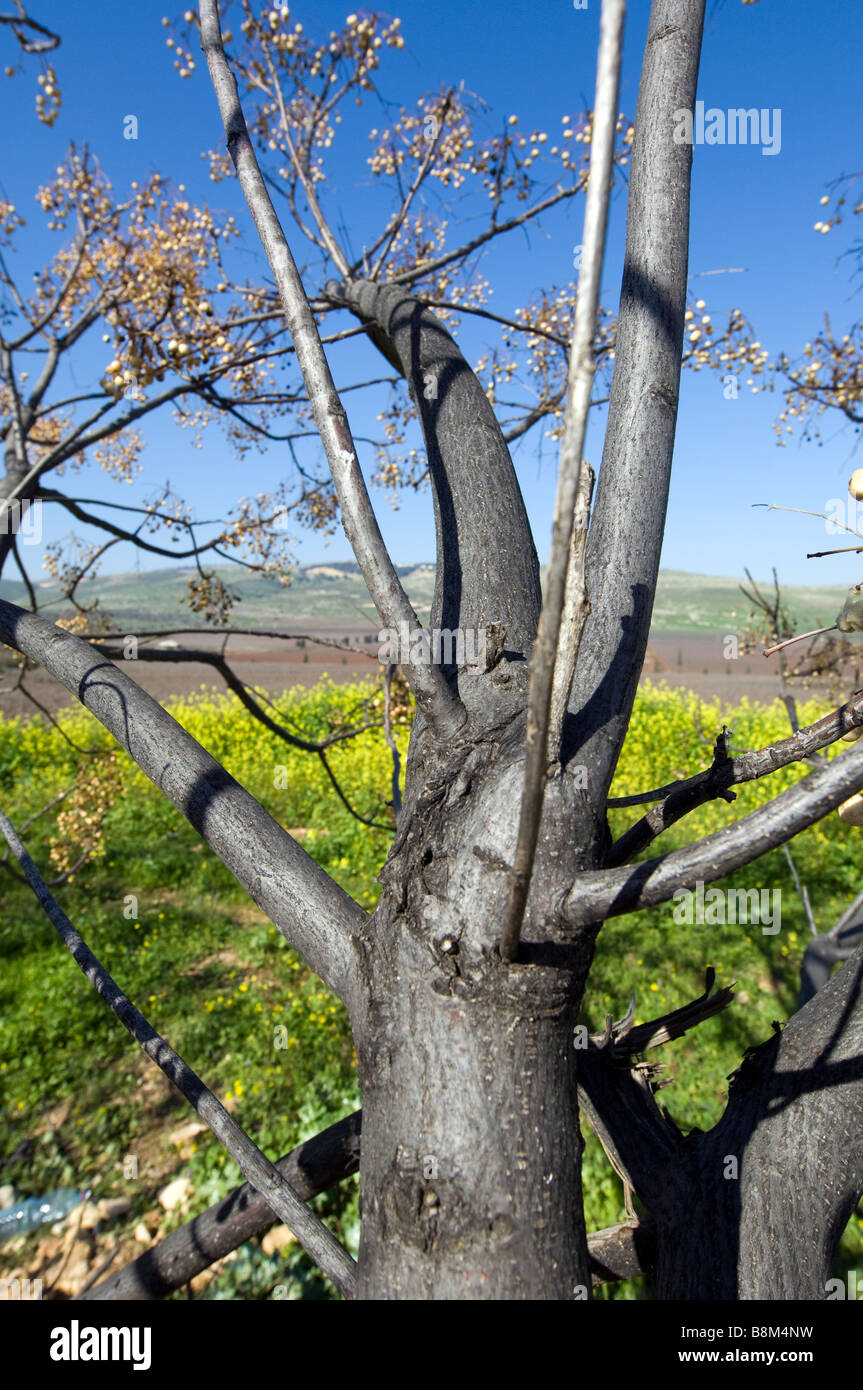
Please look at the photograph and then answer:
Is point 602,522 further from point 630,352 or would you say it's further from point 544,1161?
point 544,1161

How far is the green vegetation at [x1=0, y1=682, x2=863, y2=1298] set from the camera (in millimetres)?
3760

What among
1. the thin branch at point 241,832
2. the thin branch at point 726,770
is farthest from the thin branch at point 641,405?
the thin branch at point 241,832

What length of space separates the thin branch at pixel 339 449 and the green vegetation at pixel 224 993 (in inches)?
74.2

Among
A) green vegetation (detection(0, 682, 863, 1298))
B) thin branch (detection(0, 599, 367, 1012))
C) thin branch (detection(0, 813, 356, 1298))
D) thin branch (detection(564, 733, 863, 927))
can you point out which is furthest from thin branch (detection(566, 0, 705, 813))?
green vegetation (detection(0, 682, 863, 1298))

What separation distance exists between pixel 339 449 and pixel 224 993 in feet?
16.1

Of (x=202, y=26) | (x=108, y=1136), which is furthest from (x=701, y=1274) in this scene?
(x=108, y=1136)

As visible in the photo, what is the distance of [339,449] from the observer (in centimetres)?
122

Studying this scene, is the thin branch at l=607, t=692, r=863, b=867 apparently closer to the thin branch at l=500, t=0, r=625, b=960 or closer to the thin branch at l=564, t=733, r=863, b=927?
the thin branch at l=564, t=733, r=863, b=927

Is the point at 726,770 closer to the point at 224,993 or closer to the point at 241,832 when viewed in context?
the point at 241,832

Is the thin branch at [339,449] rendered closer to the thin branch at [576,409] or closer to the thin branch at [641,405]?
the thin branch at [641,405]

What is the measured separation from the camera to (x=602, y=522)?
121 cm

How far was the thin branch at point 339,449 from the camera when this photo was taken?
1.20m

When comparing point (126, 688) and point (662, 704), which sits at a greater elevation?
point (126, 688)
